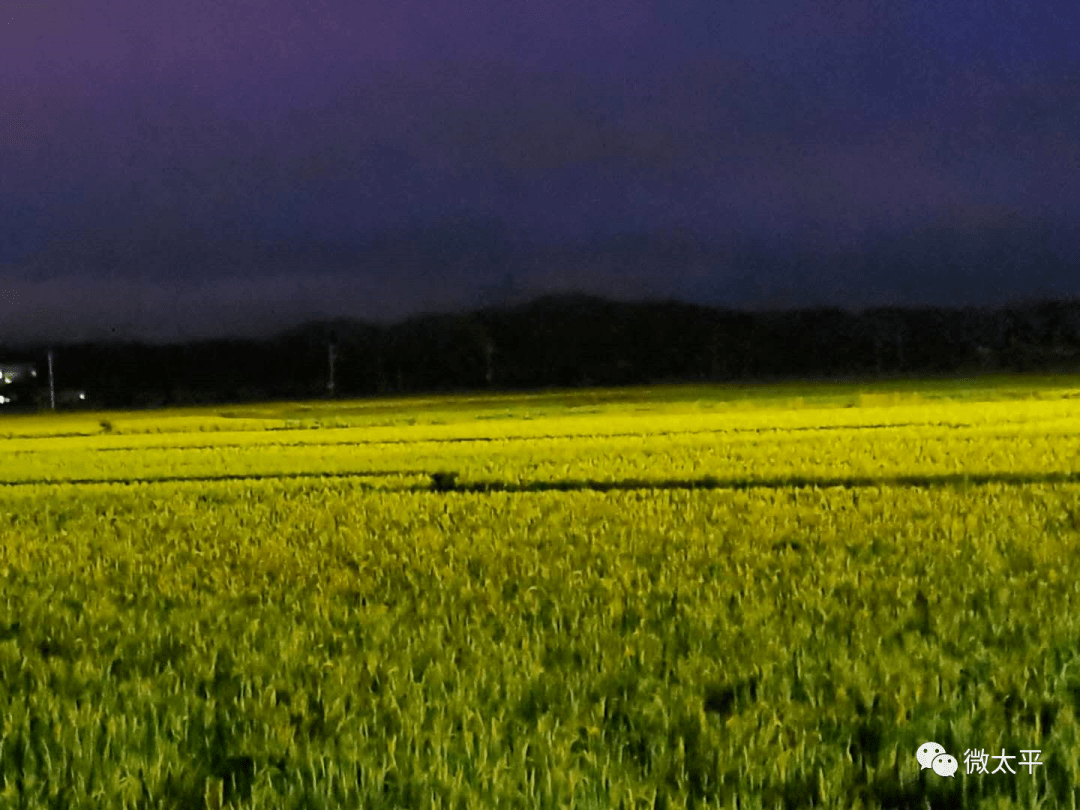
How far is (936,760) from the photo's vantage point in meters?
3.47

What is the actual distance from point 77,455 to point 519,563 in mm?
21972

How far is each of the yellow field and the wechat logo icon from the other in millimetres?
27

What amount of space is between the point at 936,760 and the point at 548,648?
228cm

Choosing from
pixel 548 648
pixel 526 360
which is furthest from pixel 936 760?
pixel 526 360

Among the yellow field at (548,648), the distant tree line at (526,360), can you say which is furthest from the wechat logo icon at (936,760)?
the distant tree line at (526,360)

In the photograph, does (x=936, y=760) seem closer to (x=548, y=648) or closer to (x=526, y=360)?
(x=548, y=648)

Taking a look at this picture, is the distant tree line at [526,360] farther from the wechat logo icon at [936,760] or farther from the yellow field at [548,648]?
the wechat logo icon at [936,760]

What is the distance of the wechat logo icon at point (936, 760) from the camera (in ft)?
11.2

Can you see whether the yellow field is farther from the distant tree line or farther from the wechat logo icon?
the distant tree line

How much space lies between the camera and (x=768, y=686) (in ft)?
14.7

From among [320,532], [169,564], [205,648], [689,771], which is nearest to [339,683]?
[205,648]

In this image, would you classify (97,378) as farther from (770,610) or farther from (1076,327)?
Answer: (1076,327)

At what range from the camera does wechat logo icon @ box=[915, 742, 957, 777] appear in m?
3.42

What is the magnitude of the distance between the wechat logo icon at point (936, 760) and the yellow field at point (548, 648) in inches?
1.1
